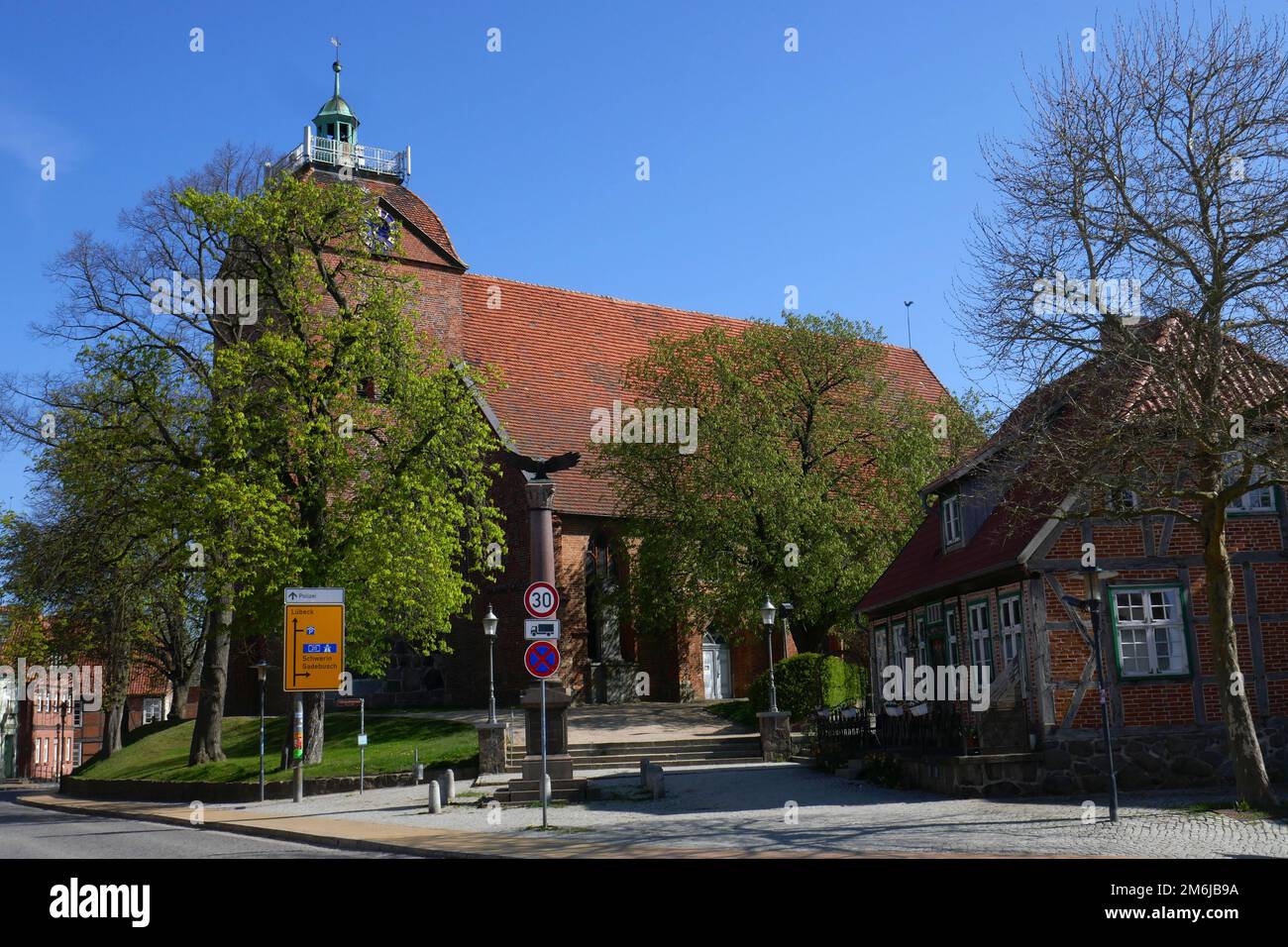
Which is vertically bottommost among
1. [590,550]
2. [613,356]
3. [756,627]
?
[756,627]

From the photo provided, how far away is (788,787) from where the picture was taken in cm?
2125

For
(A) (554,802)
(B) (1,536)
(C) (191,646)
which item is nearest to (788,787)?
(A) (554,802)

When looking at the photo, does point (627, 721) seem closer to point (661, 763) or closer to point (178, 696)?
point (661, 763)

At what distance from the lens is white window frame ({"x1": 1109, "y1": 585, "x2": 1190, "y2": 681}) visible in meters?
20.0

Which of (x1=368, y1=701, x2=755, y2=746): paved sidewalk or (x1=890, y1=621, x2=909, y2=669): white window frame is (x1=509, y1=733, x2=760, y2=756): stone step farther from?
(x1=890, y1=621, x2=909, y2=669): white window frame

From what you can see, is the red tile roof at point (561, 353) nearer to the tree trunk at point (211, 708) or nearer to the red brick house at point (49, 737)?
the tree trunk at point (211, 708)

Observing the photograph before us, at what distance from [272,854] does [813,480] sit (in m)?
21.3

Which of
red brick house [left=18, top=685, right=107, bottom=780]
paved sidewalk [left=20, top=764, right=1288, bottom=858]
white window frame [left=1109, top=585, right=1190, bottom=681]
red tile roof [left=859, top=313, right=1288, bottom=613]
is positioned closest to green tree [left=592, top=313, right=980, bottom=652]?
red tile roof [left=859, top=313, right=1288, bottom=613]

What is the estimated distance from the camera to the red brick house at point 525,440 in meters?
37.2

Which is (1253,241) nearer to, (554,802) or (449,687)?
(554,802)

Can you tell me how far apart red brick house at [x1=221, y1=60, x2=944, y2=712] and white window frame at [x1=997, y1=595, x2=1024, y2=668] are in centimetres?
1624

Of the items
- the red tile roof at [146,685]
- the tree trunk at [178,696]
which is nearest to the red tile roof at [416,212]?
the tree trunk at [178,696]

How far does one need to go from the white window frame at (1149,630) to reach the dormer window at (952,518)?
4.13m
